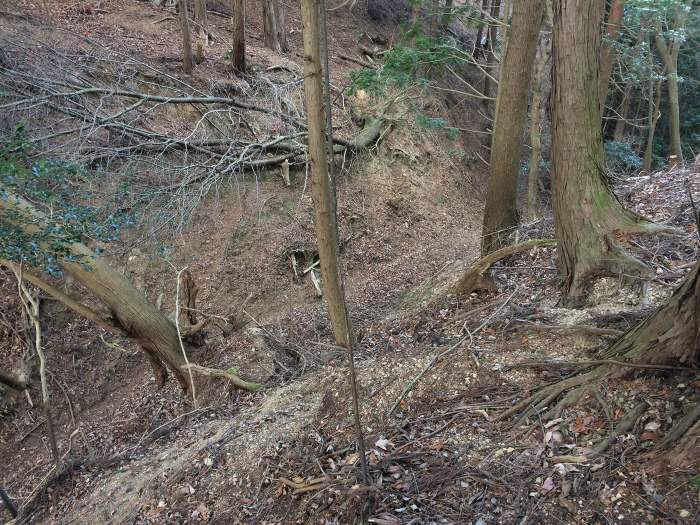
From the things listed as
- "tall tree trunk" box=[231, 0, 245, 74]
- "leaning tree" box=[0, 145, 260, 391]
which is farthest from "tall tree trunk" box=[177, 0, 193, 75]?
"leaning tree" box=[0, 145, 260, 391]

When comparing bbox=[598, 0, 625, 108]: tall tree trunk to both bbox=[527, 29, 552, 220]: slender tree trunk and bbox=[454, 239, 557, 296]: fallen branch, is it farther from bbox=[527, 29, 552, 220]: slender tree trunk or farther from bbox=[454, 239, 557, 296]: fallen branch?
bbox=[454, 239, 557, 296]: fallen branch

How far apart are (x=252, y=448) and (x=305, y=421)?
503mm

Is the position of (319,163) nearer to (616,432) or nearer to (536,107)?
(616,432)

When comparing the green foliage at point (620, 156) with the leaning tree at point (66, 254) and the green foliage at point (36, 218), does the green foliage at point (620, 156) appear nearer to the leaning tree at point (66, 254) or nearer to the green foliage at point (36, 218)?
the leaning tree at point (66, 254)

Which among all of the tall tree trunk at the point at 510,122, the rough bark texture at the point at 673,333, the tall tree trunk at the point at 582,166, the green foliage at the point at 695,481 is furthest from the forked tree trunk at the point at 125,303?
the green foliage at the point at 695,481

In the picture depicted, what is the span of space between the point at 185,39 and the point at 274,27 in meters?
3.60

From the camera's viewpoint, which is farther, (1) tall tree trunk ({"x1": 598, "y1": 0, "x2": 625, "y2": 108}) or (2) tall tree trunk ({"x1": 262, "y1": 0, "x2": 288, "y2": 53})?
(2) tall tree trunk ({"x1": 262, "y1": 0, "x2": 288, "y2": 53})

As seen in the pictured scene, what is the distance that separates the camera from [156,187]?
8.16 metres

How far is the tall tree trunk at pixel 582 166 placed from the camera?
4199 millimetres

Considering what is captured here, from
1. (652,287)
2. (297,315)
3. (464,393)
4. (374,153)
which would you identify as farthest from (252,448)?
(374,153)

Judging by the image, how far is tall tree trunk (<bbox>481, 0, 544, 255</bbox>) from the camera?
5863mm

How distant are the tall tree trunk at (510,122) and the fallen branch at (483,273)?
19.4 inches

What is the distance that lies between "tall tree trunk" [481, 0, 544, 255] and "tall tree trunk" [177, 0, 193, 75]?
7.62 m

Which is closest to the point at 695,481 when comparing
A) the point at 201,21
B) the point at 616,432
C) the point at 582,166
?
the point at 616,432
